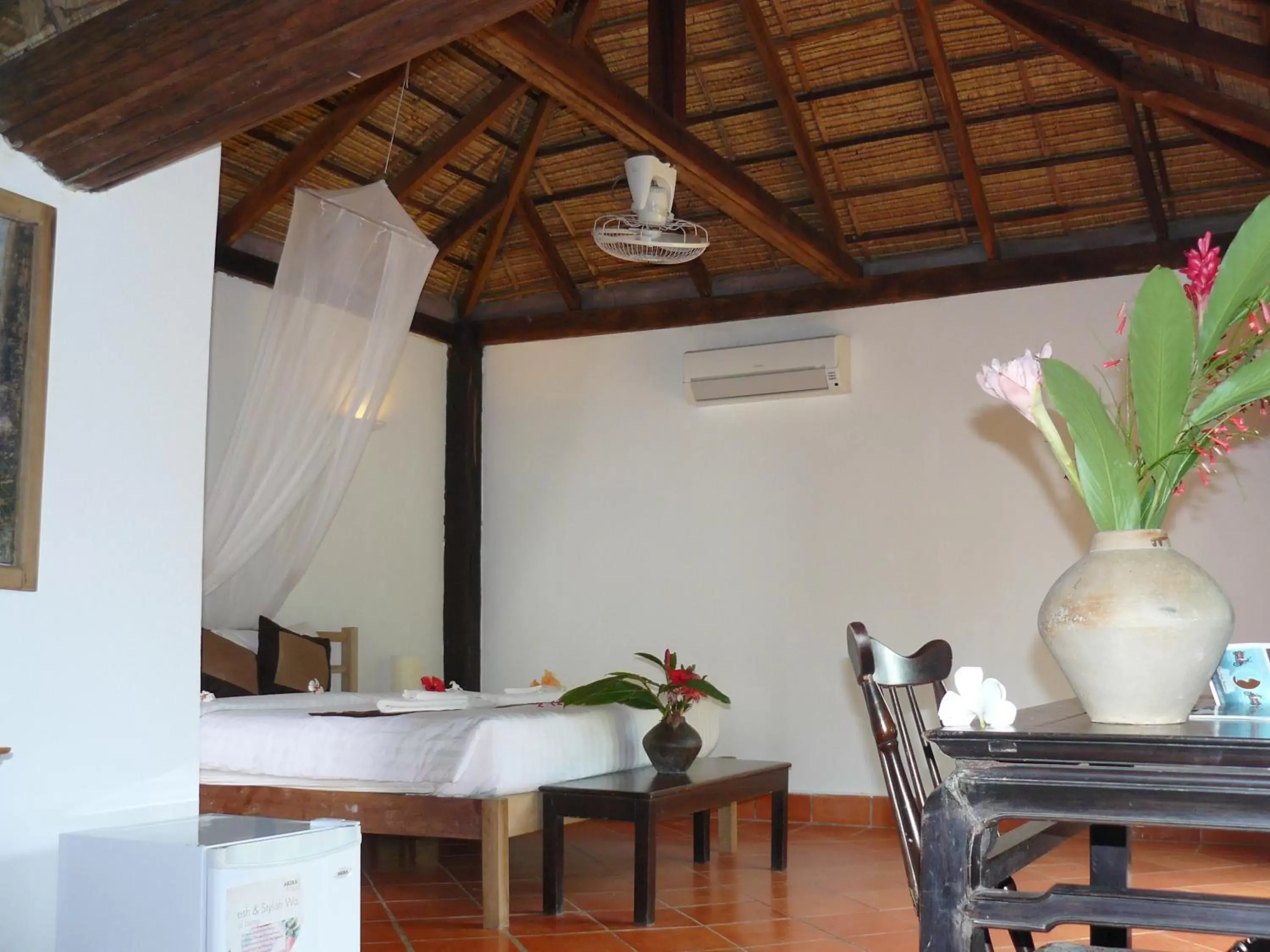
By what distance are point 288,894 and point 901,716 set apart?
1.15 metres

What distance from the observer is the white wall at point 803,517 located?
18.7 feet

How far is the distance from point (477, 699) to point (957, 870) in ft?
11.5

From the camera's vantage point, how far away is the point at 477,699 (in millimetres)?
4703

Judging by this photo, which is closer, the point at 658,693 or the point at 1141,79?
the point at 658,693

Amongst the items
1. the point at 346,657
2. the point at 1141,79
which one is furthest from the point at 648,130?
the point at 346,657

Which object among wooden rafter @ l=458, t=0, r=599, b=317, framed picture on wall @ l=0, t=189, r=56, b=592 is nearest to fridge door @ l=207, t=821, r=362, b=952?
framed picture on wall @ l=0, t=189, r=56, b=592

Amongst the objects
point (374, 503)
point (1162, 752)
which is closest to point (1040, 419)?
point (1162, 752)

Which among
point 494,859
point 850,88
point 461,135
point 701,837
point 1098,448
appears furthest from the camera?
point 461,135

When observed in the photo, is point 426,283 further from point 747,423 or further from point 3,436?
point 3,436

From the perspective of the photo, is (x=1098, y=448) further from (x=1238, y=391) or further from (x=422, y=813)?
(x=422, y=813)

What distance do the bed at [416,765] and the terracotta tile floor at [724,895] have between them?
0.74 ft

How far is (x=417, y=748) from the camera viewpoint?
152 inches

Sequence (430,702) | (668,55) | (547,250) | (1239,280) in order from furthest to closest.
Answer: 1. (547,250)
2. (668,55)
3. (430,702)
4. (1239,280)

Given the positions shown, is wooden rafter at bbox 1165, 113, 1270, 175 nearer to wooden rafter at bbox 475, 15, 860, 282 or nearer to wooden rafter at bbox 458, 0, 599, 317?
wooden rafter at bbox 475, 15, 860, 282
